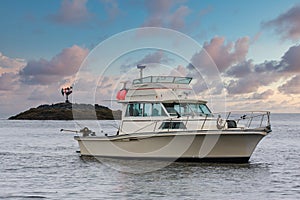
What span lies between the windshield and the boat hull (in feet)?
6.97

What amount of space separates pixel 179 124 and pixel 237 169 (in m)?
3.78

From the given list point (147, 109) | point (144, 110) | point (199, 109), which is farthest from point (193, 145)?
point (144, 110)

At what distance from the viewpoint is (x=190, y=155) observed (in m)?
27.6

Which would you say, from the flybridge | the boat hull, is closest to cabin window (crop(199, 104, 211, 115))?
the flybridge

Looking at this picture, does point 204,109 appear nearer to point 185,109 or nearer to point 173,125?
point 185,109

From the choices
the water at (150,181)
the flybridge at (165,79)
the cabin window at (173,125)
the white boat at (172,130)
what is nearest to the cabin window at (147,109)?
the white boat at (172,130)

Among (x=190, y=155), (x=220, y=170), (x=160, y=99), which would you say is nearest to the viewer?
(x=220, y=170)

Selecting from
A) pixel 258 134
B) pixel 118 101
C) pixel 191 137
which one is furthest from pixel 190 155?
pixel 118 101

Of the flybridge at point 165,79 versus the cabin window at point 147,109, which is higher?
the flybridge at point 165,79

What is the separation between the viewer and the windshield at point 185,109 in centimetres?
2902

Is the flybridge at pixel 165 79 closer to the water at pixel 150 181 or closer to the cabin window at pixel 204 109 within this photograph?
the cabin window at pixel 204 109

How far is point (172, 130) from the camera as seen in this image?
89.6ft

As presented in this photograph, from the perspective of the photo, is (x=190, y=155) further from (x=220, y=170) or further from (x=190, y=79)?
(x=190, y=79)

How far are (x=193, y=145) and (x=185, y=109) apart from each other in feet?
8.98
